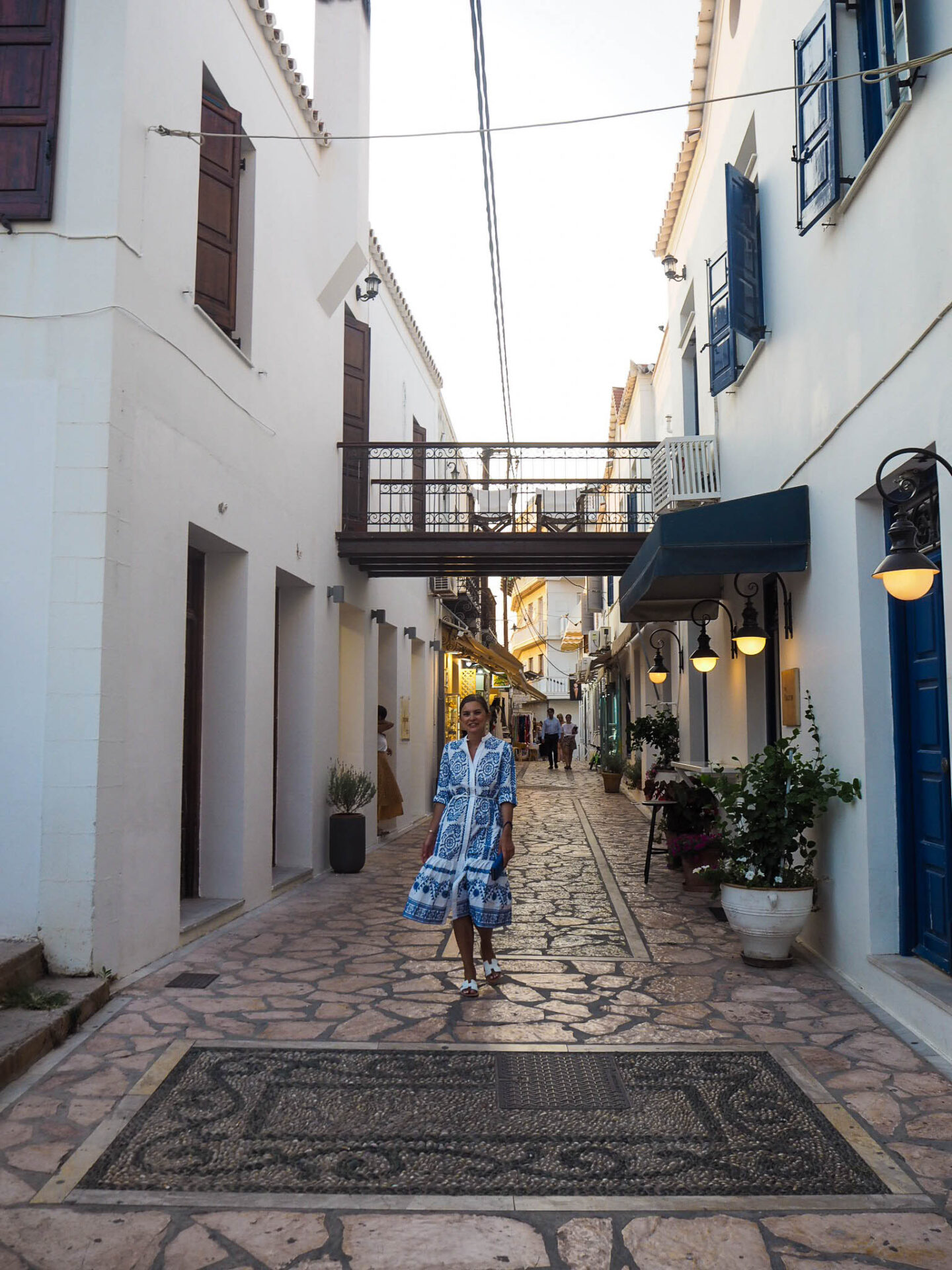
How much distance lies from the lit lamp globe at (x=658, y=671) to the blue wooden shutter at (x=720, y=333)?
21.5ft

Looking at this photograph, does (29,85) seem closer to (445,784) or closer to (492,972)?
(445,784)

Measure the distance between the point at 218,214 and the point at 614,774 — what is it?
17.2 meters

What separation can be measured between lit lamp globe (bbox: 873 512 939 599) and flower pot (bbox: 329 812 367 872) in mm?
7665

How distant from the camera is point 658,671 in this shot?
16062 mm

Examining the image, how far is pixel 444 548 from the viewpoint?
12.4 m

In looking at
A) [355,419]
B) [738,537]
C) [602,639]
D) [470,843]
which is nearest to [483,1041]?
[470,843]

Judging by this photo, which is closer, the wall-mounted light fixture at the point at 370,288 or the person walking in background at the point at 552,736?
the wall-mounted light fixture at the point at 370,288

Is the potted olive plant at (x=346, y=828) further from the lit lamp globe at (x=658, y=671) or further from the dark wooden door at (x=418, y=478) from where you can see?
the lit lamp globe at (x=658, y=671)

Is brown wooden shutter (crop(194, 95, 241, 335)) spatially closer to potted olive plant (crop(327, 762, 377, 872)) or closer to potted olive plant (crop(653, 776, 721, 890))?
potted olive plant (crop(327, 762, 377, 872))

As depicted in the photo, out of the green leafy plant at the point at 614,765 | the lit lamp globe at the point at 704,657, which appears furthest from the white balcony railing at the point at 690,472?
the green leafy plant at the point at 614,765

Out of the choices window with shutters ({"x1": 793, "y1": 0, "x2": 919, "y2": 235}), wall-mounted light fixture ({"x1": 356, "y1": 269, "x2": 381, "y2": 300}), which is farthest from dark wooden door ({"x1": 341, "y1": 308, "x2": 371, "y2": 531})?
window with shutters ({"x1": 793, "y1": 0, "x2": 919, "y2": 235})

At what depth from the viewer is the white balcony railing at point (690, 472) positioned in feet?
34.8

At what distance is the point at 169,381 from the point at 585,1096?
204 inches

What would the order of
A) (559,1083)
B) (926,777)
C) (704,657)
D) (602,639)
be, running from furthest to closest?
(602,639) < (704,657) < (926,777) < (559,1083)
